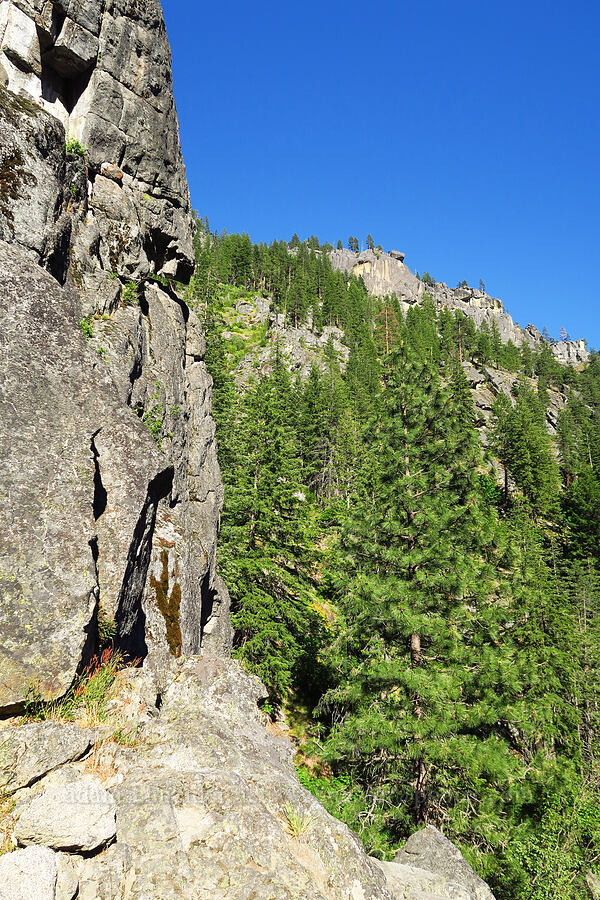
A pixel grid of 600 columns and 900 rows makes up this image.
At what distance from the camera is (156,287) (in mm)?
15008

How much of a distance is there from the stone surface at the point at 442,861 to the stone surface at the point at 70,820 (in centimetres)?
469

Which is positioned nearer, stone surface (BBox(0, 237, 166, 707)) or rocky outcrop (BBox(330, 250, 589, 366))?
stone surface (BBox(0, 237, 166, 707))

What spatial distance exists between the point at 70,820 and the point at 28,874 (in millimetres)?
475

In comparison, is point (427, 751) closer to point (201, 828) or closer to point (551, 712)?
point (551, 712)

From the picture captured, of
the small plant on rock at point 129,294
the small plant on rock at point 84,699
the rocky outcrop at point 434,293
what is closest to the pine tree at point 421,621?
the small plant on rock at point 84,699

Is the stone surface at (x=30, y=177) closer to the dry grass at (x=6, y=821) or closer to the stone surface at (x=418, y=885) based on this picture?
the dry grass at (x=6, y=821)

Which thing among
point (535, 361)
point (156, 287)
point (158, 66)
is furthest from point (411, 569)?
point (535, 361)

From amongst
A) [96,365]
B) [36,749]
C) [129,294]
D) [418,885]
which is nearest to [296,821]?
[418,885]

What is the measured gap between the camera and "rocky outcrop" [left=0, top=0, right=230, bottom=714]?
5.52m

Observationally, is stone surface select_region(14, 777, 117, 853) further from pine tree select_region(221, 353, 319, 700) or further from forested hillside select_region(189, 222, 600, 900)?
pine tree select_region(221, 353, 319, 700)

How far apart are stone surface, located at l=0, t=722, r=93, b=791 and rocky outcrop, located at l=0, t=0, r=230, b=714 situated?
47 cm

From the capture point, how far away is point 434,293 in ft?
575

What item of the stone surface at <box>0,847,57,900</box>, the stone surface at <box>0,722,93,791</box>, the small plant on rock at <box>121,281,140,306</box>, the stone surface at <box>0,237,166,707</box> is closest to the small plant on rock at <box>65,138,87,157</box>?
the small plant on rock at <box>121,281,140,306</box>

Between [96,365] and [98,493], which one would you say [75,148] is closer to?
[96,365]
